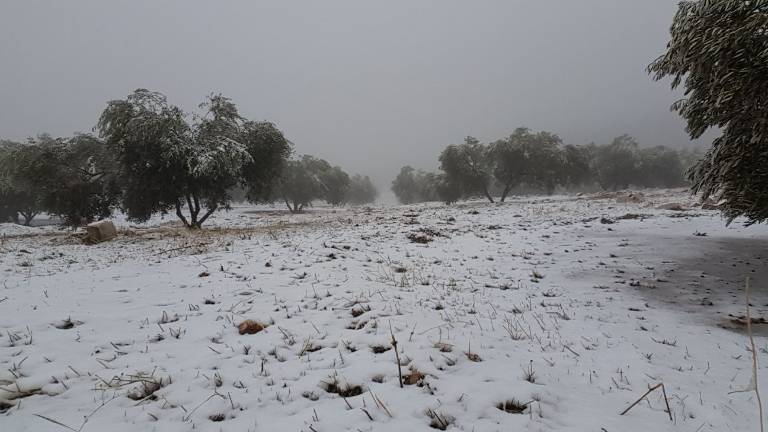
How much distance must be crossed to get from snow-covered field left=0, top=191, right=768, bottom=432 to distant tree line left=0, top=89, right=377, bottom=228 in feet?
28.3

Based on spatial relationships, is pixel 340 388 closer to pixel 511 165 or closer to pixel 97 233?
pixel 97 233

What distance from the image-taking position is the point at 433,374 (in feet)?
11.5

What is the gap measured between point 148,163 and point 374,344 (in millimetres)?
17226

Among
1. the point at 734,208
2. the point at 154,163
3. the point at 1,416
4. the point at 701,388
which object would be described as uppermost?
the point at 154,163

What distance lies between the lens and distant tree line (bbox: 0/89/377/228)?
16.2 m

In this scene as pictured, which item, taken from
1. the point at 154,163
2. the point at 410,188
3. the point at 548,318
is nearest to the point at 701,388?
the point at 548,318

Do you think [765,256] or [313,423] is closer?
[313,423]

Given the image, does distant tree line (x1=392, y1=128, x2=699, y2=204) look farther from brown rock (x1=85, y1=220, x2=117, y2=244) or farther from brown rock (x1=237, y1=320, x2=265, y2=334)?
brown rock (x1=237, y1=320, x2=265, y2=334)

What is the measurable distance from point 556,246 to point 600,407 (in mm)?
9578

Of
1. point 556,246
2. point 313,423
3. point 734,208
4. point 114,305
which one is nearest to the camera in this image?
point 313,423

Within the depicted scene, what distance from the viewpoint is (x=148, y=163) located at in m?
16.2

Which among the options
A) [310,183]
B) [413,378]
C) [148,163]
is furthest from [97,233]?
[310,183]

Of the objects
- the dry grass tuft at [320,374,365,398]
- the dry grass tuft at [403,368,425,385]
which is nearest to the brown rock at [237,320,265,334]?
the dry grass tuft at [320,374,365,398]

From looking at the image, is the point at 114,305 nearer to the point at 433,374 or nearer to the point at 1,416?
the point at 1,416
